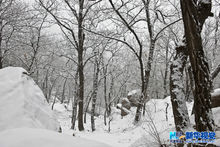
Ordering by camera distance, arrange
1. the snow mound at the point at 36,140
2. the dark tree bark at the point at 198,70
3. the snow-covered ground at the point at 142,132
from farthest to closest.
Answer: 1. the snow-covered ground at the point at 142,132
2. the dark tree bark at the point at 198,70
3. the snow mound at the point at 36,140

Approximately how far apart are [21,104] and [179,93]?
372cm

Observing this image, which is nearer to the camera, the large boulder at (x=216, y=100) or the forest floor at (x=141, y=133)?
the forest floor at (x=141, y=133)

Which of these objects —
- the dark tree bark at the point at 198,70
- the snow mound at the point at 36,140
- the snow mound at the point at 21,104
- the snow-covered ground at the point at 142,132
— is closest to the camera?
the snow mound at the point at 36,140

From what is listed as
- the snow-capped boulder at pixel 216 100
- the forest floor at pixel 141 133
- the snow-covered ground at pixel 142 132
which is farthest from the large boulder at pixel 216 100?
the forest floor at pixel 141 133

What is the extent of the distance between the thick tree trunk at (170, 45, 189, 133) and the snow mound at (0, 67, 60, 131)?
3.21m

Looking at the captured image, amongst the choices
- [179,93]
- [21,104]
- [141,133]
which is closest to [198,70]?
[179,93]

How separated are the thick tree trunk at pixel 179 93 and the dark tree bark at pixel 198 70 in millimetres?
735

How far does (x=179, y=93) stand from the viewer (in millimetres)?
3164

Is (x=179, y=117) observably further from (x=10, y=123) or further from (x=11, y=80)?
(x=11, y=80)

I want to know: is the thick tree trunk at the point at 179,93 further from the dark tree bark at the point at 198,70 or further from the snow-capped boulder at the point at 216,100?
the snow-capped boulder at the point at 216,100

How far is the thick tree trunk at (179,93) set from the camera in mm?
2992

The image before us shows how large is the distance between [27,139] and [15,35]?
1172cm

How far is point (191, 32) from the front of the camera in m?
2.40

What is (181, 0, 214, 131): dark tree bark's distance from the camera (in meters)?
2.24
